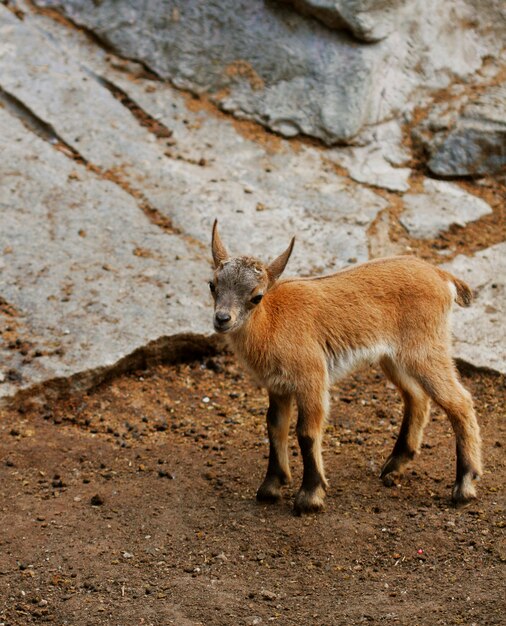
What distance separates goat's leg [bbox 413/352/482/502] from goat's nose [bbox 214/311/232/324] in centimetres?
175

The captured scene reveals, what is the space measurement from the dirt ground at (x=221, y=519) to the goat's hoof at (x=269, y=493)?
0.08 meters

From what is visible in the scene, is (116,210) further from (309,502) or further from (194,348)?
(309,502)

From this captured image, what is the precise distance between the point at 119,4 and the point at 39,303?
5043 mm

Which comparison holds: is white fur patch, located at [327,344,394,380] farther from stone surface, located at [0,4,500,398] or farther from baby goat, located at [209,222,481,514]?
stone surface, located at [0,4,500,398]

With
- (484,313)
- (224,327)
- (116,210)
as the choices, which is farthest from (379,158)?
(224,327)

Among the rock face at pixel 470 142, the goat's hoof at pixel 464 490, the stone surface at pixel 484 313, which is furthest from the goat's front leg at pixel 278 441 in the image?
the rock face at pixel 470 142

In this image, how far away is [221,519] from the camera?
714cm

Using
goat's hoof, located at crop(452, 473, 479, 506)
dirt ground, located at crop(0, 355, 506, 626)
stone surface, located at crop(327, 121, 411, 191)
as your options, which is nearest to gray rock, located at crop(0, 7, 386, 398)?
stone surface, located at crop(327, 121, 411, 191)

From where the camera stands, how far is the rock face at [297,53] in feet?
38.7

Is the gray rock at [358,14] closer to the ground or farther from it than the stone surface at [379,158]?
farther from it

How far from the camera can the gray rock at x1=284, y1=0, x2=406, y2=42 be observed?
1155 cm

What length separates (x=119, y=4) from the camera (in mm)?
12312

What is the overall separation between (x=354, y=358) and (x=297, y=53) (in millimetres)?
5742

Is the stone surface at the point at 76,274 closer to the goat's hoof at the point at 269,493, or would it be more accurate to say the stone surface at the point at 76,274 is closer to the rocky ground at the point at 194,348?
the rocky ground at the point at 194,348
